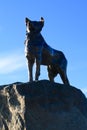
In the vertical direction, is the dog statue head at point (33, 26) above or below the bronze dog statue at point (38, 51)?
above

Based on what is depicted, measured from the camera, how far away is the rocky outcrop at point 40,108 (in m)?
11.9

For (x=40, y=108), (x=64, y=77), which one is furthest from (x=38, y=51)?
(x=40, y=108)

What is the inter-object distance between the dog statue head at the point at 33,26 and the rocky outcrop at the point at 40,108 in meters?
1.61

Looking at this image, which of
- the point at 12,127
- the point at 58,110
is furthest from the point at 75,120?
the point at 12,127

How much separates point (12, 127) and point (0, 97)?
0.97m

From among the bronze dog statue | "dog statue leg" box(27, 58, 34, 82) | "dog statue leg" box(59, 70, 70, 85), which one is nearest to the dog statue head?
the bronze dog statue

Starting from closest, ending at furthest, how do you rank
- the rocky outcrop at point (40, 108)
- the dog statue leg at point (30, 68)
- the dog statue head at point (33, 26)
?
1. the rocky outcrop at point (40, 108)
2. the dog statue leg at point (30, 68)
3. the dog statue head at point (33, 26)

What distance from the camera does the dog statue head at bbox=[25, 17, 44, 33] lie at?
13.0 meters

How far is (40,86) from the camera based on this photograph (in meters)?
12.2

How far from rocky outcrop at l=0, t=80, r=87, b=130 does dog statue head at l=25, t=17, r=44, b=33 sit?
161cm

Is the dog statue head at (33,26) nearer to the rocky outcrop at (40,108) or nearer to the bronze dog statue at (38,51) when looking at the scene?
the bronze dog statue at (38,51)

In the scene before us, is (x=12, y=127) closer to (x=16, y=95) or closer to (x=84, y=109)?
(x=16, y=95)

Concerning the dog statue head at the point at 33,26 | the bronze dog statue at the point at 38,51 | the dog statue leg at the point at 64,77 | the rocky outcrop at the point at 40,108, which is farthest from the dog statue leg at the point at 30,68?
the dog statue leg at the point at 64,77

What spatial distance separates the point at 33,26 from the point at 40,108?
95.5 inches
